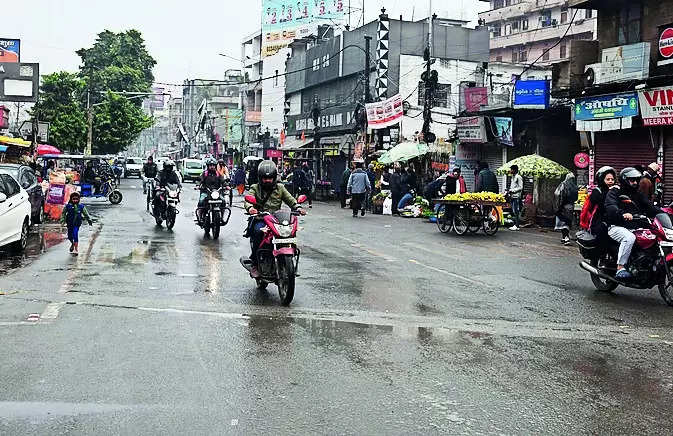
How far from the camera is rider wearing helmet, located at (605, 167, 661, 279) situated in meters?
10.1

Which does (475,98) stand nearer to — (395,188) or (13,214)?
(395,188)

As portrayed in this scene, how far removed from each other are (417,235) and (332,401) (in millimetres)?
Result: 14291

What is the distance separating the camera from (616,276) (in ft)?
33.6

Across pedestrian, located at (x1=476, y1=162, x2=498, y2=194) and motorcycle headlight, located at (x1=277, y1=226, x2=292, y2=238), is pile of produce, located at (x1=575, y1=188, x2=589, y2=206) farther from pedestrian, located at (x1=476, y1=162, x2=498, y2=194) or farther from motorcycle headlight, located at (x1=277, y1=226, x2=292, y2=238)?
motorcycle headlight, located at (x1=277, y1=226, x2=292, y2=238)

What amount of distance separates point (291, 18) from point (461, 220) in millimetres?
57202

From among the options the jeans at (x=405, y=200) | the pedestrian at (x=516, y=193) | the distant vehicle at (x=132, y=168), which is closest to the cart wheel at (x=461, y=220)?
the pedestrian at (x=516, y=193)

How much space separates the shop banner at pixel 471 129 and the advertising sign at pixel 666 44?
9.42m

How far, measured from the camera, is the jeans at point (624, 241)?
10055 millimetres

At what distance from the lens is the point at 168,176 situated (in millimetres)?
20016

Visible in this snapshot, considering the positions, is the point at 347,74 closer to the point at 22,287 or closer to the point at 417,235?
the point at 417,235

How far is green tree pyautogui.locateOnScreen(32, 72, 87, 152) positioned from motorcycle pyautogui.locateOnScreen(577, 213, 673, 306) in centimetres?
5340

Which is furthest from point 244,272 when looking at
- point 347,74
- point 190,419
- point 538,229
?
point 347,74

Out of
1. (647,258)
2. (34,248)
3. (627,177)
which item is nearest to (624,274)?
(647,258)

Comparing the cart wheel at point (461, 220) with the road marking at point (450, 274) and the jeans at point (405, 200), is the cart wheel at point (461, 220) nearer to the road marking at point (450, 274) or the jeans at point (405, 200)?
the road marking at point (450, 274)
